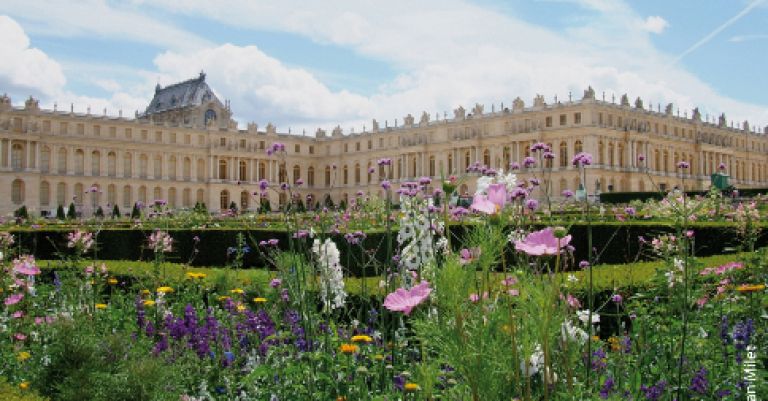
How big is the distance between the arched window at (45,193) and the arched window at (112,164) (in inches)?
155

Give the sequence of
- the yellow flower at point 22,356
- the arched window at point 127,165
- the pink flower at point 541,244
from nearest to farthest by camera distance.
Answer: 1. the pink flower at point 541,244
2. the yellow flower at point 22,356
3. the arched window at point 127,165

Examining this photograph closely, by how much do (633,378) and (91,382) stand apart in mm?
2236

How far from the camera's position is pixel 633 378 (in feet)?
8.17

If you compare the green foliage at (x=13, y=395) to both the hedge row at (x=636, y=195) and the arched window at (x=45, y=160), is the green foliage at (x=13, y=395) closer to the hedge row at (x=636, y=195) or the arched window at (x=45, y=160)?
the hedge row at (x=636, y=195)

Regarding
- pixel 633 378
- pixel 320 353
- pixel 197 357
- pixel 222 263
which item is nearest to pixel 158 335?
pixel 197 357

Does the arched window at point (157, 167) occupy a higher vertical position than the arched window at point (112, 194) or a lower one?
higher

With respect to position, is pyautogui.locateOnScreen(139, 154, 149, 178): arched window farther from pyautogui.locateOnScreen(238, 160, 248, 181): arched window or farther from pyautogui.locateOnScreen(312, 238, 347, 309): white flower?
pyautogui.locateOnScreen(312, 238, 347, 309): white flower

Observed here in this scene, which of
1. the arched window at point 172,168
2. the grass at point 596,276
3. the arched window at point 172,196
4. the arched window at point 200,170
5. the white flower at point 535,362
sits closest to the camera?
the white flower at point 535,362

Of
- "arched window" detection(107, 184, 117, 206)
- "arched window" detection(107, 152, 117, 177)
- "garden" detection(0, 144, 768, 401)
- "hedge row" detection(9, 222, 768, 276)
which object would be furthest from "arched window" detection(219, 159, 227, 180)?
"garden" detection(0, 144, 768, 401)

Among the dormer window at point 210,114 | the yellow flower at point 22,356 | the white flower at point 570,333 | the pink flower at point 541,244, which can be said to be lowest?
Answer: the yellow flower at point 22,356

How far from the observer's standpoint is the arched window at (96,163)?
45.2 metres

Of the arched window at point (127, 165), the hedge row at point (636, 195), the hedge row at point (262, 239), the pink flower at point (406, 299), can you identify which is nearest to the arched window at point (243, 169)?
the arched window at point (127, 165)

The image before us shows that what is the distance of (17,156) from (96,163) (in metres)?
4.89

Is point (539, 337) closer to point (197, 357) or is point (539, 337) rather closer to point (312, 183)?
point (197, 357)
